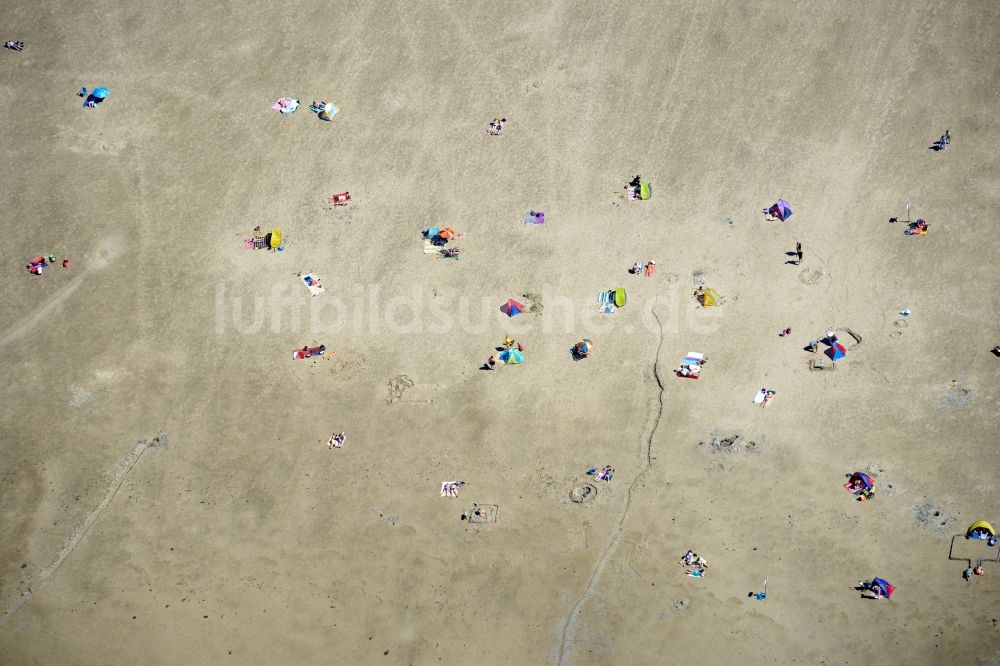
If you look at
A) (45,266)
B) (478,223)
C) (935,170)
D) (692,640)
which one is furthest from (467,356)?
(935,170)

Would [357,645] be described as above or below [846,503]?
below

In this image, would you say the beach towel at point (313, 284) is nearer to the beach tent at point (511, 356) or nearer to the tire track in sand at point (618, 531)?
the beach tent at point (511, 356)

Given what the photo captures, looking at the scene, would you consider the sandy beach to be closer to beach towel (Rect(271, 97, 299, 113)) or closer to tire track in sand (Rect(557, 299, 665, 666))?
tire track in sand (Rect(557, 299, 665, 666))

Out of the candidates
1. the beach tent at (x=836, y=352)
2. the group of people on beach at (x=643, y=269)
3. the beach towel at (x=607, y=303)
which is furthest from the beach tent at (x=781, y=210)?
the beach towel at (x=607, y=303)

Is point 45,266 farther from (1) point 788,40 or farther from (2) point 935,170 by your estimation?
(2) point 935,170

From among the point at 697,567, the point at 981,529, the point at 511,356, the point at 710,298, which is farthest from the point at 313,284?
the point at 981,529

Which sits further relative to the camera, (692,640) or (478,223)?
(478,223)

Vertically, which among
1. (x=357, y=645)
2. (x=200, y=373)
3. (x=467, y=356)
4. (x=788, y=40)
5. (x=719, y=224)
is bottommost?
(x=357, y=645)
